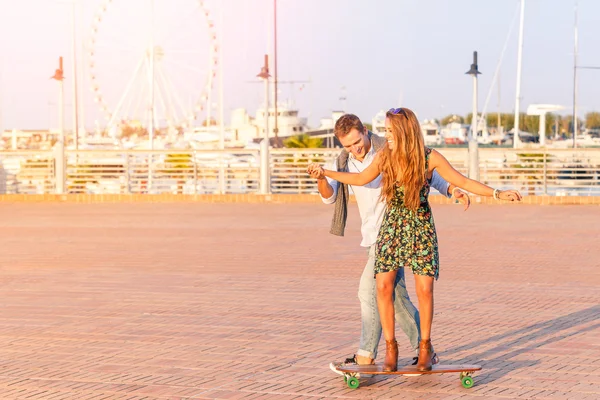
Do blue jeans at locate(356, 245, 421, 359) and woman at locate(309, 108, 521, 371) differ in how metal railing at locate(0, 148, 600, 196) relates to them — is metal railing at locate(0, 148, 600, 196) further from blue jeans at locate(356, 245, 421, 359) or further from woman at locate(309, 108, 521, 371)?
woman at locate(309, 108, 521, 371)

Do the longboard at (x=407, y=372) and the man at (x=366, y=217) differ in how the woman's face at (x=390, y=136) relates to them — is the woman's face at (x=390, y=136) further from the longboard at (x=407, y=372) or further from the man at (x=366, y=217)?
the longboard at (x=407, y=372)

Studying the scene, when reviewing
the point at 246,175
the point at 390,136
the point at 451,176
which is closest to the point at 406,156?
the point at 390,136

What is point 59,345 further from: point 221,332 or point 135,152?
point 135,152

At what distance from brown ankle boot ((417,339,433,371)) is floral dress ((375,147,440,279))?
355 millimetres

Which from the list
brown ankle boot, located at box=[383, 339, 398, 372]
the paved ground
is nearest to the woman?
brown ankle boot, located at box=[383, 339, 398, 372]

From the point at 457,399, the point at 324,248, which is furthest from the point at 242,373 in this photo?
the point at 324,248

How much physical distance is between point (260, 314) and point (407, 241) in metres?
2.75

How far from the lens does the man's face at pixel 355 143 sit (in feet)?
19.6

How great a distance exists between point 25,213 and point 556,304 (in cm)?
1357

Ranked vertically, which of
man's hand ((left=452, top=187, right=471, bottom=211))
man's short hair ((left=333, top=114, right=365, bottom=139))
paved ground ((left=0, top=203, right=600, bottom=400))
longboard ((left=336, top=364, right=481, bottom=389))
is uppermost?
man's short hair ((left=333, top=114, right=365, bottom=139))

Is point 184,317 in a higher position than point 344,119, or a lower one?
lower

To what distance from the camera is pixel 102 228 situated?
16.8 metres

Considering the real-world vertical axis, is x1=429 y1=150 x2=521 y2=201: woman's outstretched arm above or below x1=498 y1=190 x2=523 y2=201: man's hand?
above

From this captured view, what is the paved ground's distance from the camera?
6.07 meters
